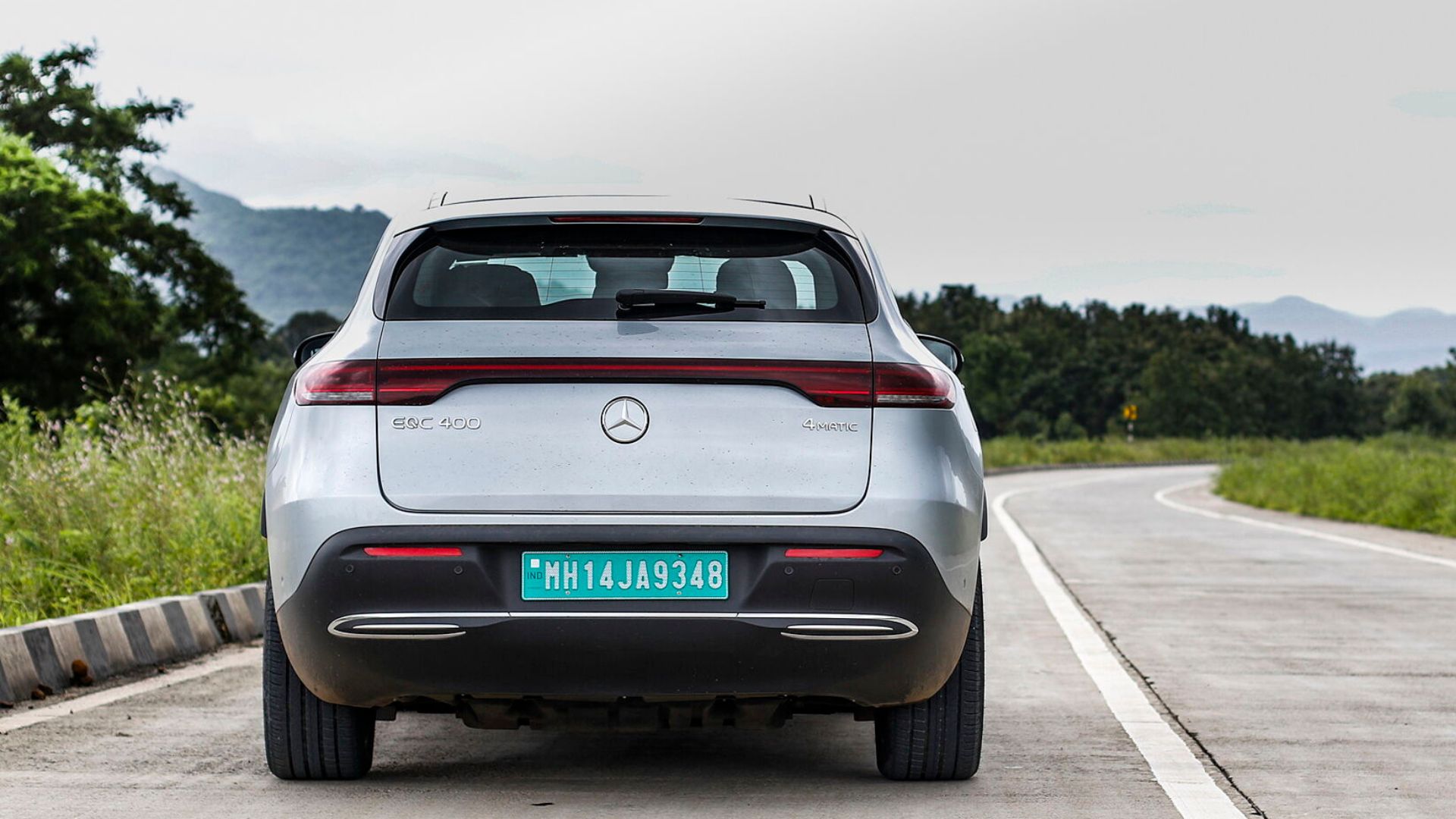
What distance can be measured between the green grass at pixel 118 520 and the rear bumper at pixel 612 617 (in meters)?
4.46

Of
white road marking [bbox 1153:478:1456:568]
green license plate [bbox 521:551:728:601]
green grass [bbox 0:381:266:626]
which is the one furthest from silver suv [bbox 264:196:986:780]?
white road marking [bbox 1153:478:1456:568]

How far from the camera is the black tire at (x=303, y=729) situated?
5.10 metres

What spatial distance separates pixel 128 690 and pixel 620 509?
3.74 metres

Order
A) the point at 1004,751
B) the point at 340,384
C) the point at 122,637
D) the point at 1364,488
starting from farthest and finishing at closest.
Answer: the point at 1364,488 < the point at 122,637 < the point at 1004,751 < the point at 340,384

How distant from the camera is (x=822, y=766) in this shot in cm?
577

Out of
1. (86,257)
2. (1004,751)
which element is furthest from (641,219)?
(86,257)

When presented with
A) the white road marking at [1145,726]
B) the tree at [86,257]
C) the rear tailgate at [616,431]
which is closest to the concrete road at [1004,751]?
the white road marking at [1145,726]

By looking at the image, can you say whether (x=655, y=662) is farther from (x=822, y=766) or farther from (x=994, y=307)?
(x=994, y=307)

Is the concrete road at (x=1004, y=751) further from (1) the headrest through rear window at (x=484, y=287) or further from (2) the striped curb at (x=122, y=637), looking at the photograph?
(1) the headrest through rear window at (x=484, y=287)

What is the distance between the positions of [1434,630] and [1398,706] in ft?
10.7

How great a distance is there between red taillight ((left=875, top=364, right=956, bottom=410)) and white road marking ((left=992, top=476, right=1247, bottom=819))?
1404 mm

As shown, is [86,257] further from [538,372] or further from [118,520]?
[538,372]

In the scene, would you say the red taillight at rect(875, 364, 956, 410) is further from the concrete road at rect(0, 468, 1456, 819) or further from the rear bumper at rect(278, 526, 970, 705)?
the concrete road at rect(0, 468, 1456, 819)

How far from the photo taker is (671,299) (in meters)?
4.70
